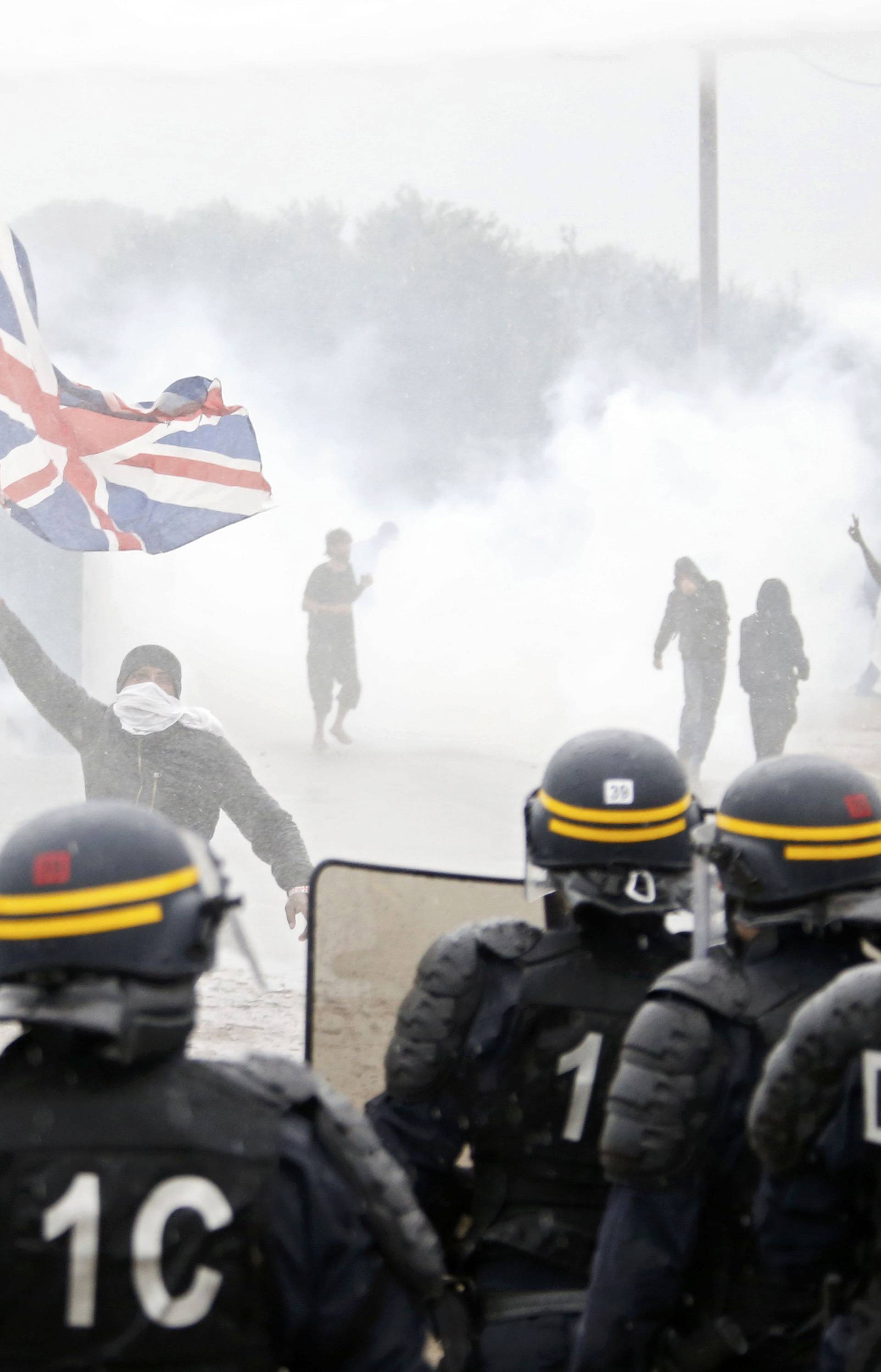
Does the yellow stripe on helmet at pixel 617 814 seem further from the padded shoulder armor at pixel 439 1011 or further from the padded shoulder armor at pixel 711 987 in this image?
the padded shoulder armor at pixel 711 987

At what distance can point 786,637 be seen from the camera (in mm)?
9484

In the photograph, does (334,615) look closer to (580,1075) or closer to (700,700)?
(700,700)

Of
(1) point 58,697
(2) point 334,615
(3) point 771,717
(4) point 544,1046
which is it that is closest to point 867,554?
(3) point 771,717

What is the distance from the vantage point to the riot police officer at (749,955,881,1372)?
4.49ft

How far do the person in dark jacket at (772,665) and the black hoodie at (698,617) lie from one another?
0.68ft

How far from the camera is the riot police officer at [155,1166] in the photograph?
122 centimetres

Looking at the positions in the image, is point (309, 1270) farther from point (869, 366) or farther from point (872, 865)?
point (869, 366)

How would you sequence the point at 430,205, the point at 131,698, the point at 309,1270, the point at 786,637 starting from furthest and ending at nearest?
1. the point at 430,205
2. the point at 786,637
3. the point at 131,698
4. the point at 309,1270

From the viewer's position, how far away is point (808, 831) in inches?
66.6

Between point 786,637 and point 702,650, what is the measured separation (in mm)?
636

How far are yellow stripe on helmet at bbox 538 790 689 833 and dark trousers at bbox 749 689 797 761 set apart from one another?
26.5 feet

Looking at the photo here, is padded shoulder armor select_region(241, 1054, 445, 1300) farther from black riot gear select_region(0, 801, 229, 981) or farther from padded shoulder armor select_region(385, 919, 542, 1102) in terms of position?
padded shoulder armor select_region(385, 919, 542, 1102)

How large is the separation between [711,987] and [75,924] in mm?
634

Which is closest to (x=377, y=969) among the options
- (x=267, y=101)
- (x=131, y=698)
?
(x=131, y=698)
